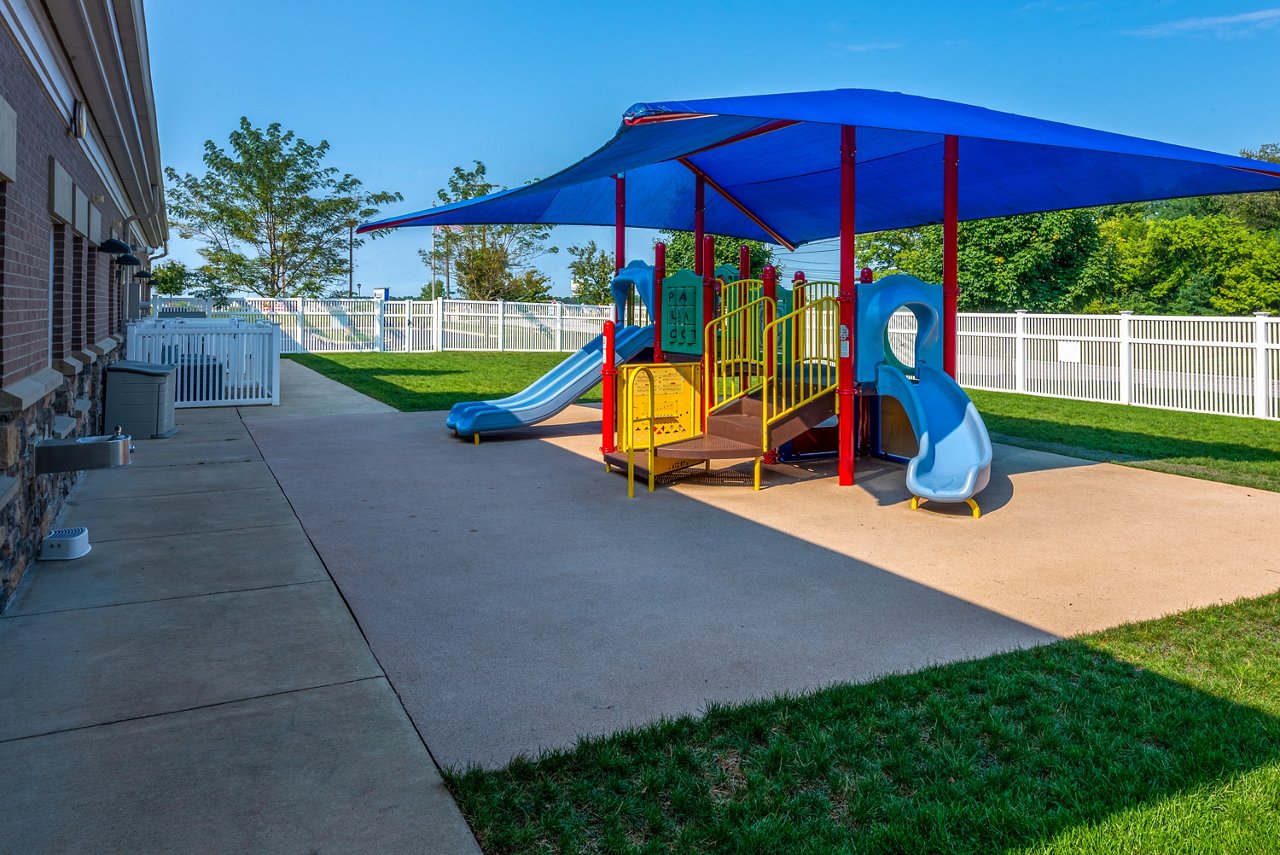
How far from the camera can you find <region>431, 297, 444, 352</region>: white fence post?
30.2 meters

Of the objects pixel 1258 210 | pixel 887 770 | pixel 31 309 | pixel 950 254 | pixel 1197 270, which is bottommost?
pixel 887 770

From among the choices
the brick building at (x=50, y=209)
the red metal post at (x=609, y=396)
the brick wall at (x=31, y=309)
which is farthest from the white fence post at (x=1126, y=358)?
the brick wall at (x=31, y=309)

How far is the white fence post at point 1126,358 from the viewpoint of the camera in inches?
580

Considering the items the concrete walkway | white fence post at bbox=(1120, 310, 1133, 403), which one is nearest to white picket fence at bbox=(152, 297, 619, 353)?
white fence post at bbox=(1120, 310, 1133, 403)

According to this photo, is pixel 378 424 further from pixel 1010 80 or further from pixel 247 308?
pixel 1010 80

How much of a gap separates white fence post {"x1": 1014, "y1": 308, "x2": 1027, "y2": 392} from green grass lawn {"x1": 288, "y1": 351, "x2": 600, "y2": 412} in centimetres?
820

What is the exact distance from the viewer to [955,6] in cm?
2575

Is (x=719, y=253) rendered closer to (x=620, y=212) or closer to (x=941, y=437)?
(x=620, y=212)

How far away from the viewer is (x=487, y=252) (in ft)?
133

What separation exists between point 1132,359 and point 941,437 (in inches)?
372

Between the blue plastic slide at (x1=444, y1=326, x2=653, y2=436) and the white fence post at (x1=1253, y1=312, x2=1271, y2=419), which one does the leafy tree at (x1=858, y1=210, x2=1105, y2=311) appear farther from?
the blue plastic slide at (x1=444, y1=326, x2=653, y2=436)

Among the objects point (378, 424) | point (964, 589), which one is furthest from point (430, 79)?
point (964, 589)

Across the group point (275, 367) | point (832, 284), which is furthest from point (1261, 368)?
point (275, 367)

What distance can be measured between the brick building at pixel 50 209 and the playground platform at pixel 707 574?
1663mm
